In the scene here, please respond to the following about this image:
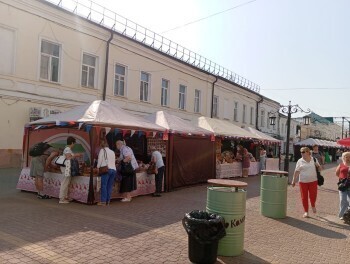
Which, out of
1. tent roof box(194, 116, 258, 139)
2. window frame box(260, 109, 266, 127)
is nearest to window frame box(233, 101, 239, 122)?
window frame box(260, 109, 266, 127)

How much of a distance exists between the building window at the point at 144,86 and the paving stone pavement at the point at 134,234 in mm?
13127

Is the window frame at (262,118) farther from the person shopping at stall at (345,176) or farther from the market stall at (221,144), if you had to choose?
the person shopping at stall at (345,176)

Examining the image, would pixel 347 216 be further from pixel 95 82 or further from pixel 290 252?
pixel 95 82

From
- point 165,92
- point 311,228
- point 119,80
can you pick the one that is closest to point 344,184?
point 311,228

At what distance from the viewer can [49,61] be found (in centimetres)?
1667

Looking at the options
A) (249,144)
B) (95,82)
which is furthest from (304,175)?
(249,144)

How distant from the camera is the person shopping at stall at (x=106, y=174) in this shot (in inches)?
360

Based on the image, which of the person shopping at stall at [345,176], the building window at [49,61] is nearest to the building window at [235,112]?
the building window at [49,61]

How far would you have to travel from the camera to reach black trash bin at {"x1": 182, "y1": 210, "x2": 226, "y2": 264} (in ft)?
16.6

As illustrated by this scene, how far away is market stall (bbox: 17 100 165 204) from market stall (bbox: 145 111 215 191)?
2.43 feet

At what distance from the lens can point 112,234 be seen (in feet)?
21.2

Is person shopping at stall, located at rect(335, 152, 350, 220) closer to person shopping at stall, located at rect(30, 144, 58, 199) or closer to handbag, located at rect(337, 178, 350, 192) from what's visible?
handbag, located at rect(337, 178, 350, 192)

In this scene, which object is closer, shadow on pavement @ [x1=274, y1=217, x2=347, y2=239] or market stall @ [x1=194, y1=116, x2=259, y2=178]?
shadow on pavement @ [x1=274, y1=217, x2=347, y2=239]

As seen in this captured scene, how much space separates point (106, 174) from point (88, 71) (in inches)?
423
